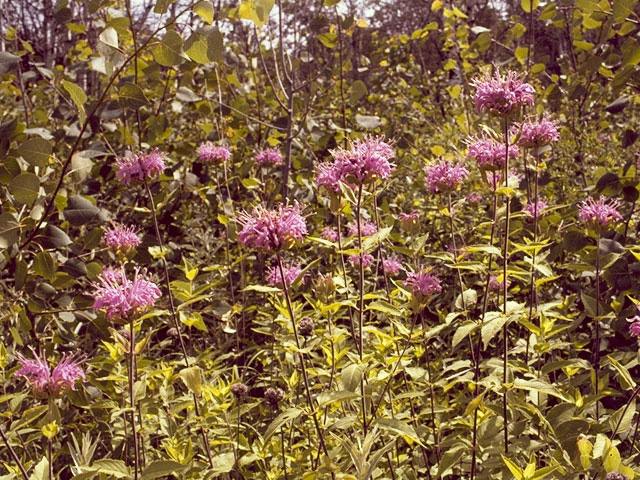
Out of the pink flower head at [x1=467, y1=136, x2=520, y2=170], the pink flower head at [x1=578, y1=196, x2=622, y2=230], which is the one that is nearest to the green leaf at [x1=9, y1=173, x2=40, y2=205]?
the pink flower head at [x1=467, y1=136, x2=520, y2=170]

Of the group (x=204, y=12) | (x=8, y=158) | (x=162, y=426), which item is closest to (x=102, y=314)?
(x=162, y=426)

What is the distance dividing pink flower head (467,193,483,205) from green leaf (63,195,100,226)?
71.7 inches

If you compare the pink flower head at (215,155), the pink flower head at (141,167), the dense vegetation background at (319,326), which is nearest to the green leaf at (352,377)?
the dense vegetation background at (319,326)

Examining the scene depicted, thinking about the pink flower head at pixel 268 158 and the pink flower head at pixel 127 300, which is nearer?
the pink flower head at pixel 127 300

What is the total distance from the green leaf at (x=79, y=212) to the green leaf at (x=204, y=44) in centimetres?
62

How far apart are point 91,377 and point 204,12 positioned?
3.61 feet

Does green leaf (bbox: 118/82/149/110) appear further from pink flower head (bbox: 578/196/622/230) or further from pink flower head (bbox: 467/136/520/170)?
pink flower head (bbox: 578/196/622/230)

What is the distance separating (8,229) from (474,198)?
218 centimetres

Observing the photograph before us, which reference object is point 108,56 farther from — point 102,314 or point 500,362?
point 500,362

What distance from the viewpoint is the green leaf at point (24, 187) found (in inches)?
55.6

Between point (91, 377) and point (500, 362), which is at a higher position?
point (500, 362)

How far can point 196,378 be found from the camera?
1.24 meters

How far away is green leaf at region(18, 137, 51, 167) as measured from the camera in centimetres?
143

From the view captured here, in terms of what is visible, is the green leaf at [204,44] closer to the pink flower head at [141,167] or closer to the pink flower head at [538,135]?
the pink flower head at [141,167]
